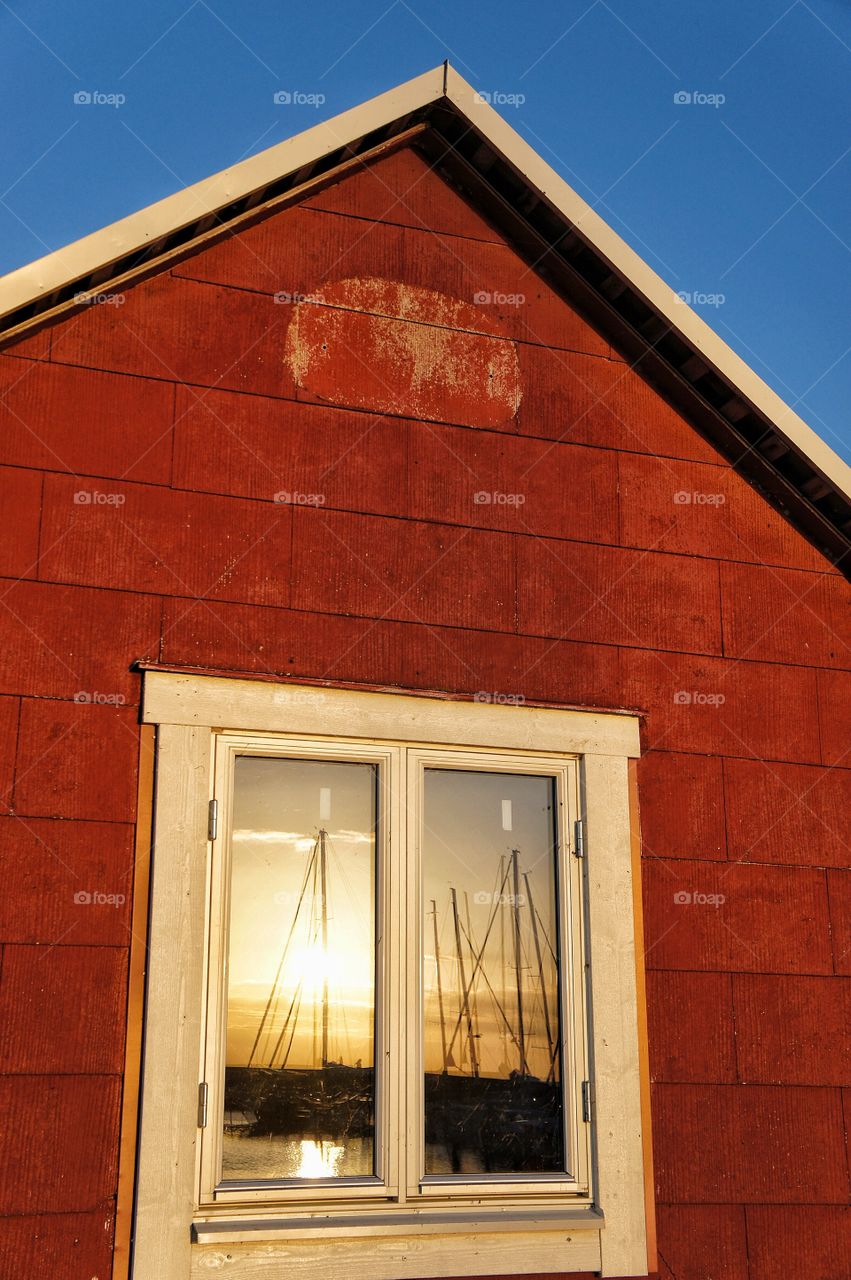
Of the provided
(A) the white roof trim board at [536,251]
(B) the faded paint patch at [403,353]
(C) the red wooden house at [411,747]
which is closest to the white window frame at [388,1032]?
(C) the red wooden house at [411,747]

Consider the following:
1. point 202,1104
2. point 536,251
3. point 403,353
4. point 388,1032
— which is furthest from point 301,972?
point 536,251

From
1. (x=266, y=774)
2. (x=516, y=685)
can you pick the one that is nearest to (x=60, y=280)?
(x=266, y=774)

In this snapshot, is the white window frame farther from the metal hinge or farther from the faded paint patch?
the faded paint patch

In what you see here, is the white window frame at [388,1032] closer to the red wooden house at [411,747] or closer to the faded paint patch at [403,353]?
the red wooden house at [411,747]

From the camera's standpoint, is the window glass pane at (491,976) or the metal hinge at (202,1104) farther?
the window glass pane at (491,976)

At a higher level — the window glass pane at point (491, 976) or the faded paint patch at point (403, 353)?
the faded paint patch at point (403, 353)

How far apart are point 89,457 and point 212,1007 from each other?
6.81 feet

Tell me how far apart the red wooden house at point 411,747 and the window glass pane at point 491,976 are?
2 centimetres

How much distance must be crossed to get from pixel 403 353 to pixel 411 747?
66.7 inches

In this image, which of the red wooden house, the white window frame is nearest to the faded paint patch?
the red wooden house

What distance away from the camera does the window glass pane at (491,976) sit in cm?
484

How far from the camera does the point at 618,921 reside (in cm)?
516

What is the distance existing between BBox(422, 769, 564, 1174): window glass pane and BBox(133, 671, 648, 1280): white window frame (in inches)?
3.6

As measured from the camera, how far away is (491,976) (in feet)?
16.5
